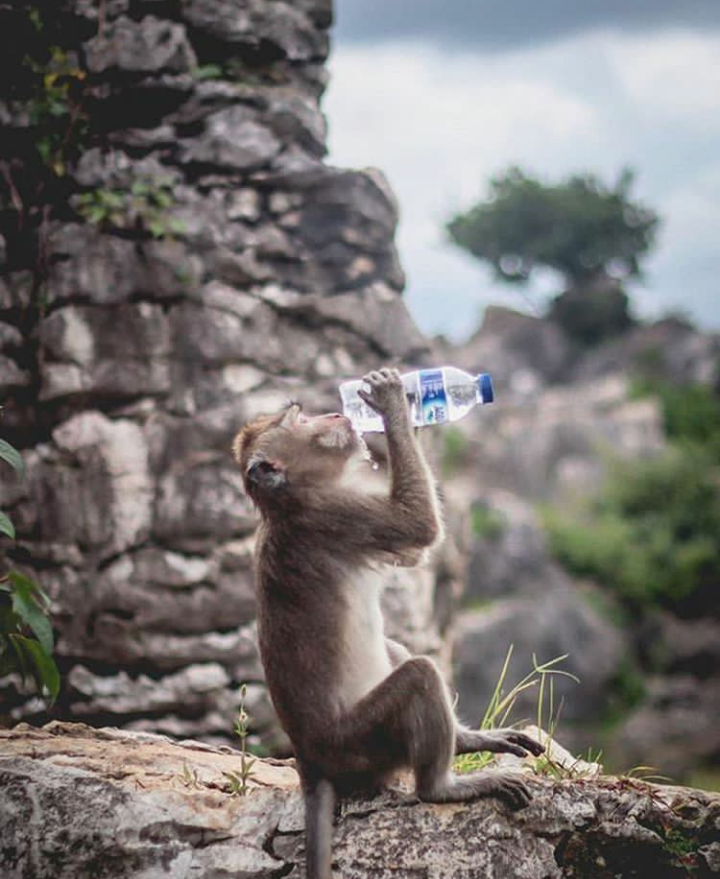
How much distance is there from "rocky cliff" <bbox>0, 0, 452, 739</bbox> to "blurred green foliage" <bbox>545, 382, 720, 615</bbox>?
475 inches

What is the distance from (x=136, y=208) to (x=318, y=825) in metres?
3.85

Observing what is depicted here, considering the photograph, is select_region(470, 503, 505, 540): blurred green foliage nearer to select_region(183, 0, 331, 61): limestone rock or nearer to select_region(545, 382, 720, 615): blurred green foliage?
select_region(545, 382, 720, 615): blurred green foliage

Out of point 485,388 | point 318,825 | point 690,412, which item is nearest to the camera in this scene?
point 318,825

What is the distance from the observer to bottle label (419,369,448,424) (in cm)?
381

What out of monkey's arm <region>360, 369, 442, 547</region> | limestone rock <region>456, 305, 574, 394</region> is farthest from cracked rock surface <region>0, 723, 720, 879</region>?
limestone rock <region>456, 305, 574, 394</region>

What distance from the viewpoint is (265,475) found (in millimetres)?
3279

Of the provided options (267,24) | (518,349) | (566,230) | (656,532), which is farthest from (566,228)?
(267,24)

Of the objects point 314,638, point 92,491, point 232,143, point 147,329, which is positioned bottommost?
point 314,638

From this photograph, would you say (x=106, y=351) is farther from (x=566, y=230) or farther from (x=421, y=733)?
(x=566, y=230)

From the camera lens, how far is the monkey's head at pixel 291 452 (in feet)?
10.8

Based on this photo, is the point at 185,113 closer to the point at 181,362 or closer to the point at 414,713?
the point at 181,362

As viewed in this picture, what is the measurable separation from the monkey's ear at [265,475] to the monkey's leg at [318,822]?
83 cm

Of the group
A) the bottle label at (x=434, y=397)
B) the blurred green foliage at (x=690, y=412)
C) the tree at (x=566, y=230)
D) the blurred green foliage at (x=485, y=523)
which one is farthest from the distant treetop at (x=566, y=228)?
the bottle label at (x=434, y=397)

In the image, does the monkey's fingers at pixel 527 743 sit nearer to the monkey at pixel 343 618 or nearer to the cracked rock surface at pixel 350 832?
the monkey at pixel 343 618
